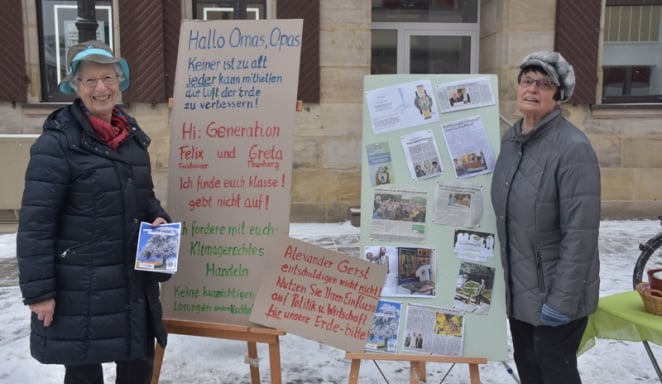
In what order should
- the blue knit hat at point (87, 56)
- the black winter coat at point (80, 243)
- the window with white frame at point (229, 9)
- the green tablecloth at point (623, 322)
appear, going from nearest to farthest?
the black winter coat at point (80, 243)
the blue knit hat at point (87, 56)
the green tablecloth at point (623, 322)
the window with white frame at point (229, 9)

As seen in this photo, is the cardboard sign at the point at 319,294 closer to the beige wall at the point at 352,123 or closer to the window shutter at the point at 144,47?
the beige wall at the point at 352,123

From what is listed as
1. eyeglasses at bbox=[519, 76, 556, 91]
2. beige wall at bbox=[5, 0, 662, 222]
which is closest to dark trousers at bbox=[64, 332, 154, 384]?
eyeglasses at bbox=[519, 76, 556, 91]

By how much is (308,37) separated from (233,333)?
520 cm

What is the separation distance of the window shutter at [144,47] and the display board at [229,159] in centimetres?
460

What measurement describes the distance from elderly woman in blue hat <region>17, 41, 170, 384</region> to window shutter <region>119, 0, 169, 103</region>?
504 cm

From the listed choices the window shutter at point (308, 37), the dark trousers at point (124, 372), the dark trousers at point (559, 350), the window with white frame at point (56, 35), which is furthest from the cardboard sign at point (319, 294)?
the window with white frame at point (56, 35)

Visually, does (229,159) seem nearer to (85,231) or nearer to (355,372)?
(85,231)

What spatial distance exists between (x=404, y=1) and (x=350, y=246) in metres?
4.09

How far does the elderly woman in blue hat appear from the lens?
7.14 ft

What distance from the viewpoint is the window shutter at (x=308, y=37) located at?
7.24m

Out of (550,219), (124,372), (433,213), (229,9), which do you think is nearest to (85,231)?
(124,372)

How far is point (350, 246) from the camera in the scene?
6520 mm

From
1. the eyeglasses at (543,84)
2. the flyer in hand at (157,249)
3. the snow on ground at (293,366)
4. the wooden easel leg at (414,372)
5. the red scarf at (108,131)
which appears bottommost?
the snow on ground at (293,366)

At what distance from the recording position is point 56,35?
7645mm
